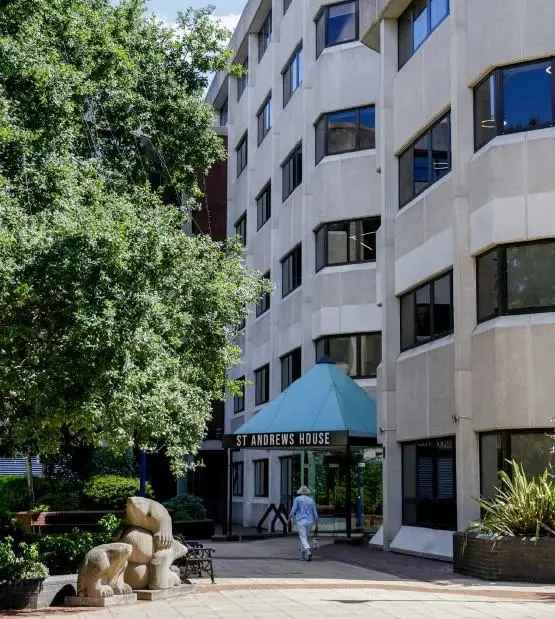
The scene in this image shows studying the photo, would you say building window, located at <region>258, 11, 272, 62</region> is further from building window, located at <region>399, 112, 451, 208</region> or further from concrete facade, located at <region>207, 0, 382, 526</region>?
building window, located at <region>399, 112, 451, 208</region>

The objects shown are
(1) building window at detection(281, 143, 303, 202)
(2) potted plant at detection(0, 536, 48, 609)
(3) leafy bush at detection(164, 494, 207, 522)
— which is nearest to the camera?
(2) potted plant at detection(0, 536, 48, 609)

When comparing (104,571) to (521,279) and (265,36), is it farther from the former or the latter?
(265,36)

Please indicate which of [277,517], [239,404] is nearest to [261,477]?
[239,404]

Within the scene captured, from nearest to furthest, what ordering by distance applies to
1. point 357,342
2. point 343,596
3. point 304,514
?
point 343,596, point 304,514, point 357,342

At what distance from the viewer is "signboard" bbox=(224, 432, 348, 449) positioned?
89.7 feet

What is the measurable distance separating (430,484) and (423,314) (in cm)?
392

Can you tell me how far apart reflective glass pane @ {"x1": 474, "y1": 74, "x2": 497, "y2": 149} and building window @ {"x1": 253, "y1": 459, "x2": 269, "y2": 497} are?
24.1 m

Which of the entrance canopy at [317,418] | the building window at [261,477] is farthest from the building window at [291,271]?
the entrance canopy at [317,418]

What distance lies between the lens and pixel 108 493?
29812mm

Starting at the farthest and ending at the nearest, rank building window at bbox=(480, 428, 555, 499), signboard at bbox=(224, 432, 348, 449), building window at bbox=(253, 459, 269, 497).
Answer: building window at bbox=(253, 459, 269, 497), signboard at bbox=(224, 432, 348, 449), building window at bbox=(480, 428, 555, 499)

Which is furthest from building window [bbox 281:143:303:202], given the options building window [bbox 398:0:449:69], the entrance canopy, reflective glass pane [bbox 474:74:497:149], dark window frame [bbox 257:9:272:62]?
reflective glass pane [bbox 474:74:497:149]

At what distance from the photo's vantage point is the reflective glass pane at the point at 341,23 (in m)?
36.0

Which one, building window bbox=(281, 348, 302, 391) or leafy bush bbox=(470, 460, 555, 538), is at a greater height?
building window bbox=(281, 348, 302, 391)

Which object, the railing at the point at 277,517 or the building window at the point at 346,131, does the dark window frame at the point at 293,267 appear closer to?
the building window at the point at 346,131
